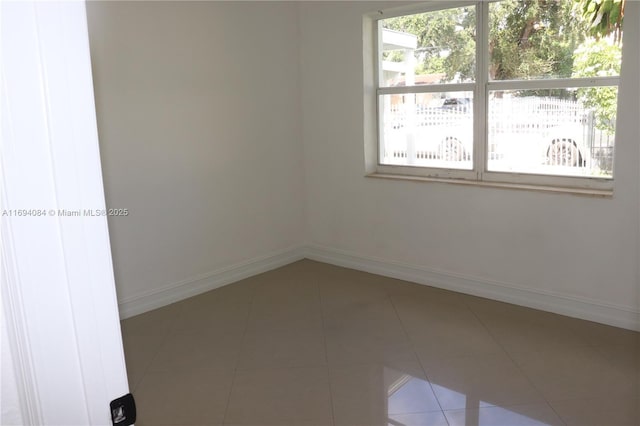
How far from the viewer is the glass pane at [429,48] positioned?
3939mm

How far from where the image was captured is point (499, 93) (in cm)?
381

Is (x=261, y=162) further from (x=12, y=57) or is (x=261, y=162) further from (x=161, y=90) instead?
(x=12, y=57)

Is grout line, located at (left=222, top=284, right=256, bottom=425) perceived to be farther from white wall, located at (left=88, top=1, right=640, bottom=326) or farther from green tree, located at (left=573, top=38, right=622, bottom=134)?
green tree, located at (left=573, top=38, right=622, bottom=134)

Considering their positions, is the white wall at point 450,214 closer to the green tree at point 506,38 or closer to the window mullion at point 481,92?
the window mullion at point 481,92

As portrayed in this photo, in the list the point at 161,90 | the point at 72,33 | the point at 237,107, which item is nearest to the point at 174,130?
the point at 161,90

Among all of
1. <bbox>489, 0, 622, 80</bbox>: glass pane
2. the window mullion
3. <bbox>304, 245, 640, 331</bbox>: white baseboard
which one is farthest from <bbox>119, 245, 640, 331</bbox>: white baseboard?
<bbox>489, 0, 622, 80</bbox>: glass pane

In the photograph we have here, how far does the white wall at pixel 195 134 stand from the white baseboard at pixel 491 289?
1.73ft

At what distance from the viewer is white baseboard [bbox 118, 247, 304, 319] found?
382cm

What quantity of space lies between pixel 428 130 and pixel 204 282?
2.16 metres

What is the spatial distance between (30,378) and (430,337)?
2.87 m

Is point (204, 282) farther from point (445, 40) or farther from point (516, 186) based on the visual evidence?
point (445, 40)

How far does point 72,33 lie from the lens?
27.5 inches

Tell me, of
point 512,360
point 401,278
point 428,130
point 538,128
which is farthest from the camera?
point 401,278

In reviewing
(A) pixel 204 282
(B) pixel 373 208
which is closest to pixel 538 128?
(B) pixel 373 208
